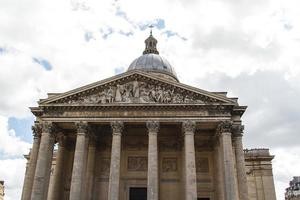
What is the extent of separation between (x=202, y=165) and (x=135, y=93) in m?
8.25

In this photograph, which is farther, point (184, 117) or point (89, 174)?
point (89, 174)

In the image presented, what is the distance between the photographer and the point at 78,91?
23984mm

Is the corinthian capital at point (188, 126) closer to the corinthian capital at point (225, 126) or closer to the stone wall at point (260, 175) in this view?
the corinthian capital at point (225, 126)

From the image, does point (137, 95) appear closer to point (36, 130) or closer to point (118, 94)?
point (118, 94)

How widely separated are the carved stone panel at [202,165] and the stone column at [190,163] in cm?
467

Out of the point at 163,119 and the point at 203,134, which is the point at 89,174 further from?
the point at 203,134

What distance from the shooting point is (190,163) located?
2148 cm

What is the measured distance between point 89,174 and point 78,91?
6.47 m

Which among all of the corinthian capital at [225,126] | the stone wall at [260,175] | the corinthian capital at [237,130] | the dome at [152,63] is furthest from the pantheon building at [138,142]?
the dome at [152,63]

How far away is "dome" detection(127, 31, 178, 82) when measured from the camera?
141 feet

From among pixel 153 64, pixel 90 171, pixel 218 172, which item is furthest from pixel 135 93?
pixel 153 64

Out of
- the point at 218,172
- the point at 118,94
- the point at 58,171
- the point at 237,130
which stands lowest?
the point at 218,172

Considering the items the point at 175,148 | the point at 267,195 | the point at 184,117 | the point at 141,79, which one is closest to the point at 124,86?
the point at 141,79

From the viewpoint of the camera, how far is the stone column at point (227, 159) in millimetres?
20984
